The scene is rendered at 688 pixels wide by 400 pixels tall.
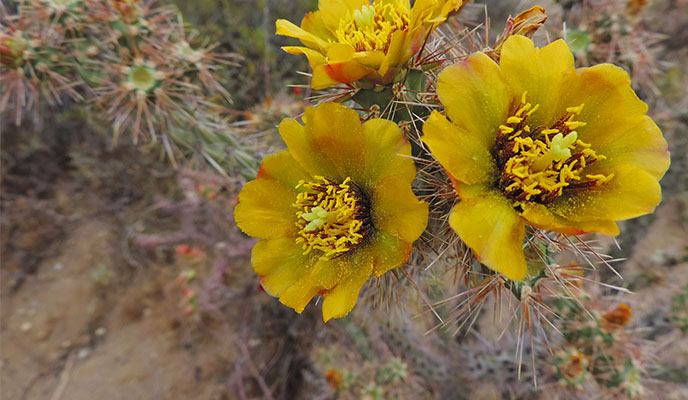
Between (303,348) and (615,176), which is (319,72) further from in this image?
(303,348)

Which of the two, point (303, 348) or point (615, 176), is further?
point (303, 348)

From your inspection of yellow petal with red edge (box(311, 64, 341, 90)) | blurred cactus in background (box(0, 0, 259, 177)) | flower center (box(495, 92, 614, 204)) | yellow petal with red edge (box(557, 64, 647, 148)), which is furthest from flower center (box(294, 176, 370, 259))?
blurred cactus in background (box(0, 0, 259, 177))

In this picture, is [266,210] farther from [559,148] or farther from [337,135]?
[559,148]

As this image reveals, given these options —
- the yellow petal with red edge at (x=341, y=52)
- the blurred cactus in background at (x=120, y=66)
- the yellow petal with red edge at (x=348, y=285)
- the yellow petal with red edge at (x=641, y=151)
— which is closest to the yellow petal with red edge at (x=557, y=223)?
the yellow petal with red edge at (x=641, y=151)

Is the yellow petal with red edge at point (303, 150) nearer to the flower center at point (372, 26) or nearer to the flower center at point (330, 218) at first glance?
the flower center at point (330, 218)

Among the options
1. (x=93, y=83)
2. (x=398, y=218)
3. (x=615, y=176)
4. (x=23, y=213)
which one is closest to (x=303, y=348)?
(x=93, y=83)

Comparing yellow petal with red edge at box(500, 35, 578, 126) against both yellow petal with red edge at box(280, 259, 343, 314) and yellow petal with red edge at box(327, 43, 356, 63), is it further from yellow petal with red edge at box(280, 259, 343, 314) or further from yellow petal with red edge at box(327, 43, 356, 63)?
yellow petal with red edge at box(280, 259, 343, 314)
